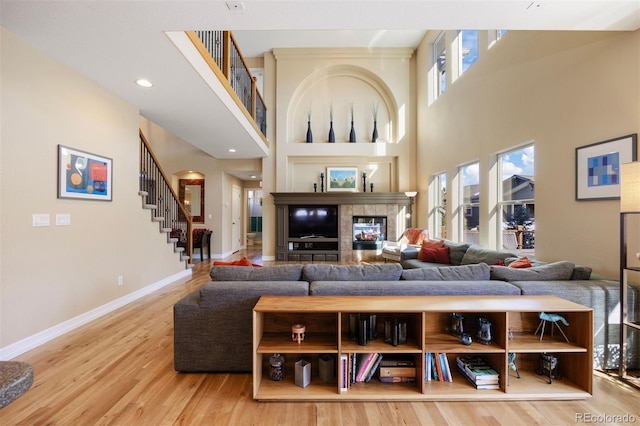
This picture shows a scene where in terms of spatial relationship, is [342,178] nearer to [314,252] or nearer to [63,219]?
[314,252]

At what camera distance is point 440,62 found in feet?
19.9

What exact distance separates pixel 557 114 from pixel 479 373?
2799 millimetres

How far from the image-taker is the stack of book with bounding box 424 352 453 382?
6.48 feet

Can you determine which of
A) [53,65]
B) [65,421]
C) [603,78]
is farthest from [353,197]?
[65,421]

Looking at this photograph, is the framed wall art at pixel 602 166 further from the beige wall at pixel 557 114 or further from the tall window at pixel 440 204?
the tall window at pixel 440 204

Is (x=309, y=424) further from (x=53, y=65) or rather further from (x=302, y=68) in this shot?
(x=302, y=68)

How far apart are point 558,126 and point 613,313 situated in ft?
6.29

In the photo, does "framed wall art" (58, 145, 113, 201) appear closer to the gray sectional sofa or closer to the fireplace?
the gray sectional sofa

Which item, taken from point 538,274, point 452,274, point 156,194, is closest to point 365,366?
point 452,274

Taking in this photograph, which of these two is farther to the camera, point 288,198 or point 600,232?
point 288,198

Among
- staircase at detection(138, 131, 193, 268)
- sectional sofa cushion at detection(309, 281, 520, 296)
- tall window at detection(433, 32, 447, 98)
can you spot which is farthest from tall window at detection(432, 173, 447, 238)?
staircase at detection(138, 131, 193, 268)

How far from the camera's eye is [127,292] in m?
3.83

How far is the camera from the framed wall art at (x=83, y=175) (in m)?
2.84

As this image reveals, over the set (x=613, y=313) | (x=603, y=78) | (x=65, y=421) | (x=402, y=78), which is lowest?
(x=65, y=421)
